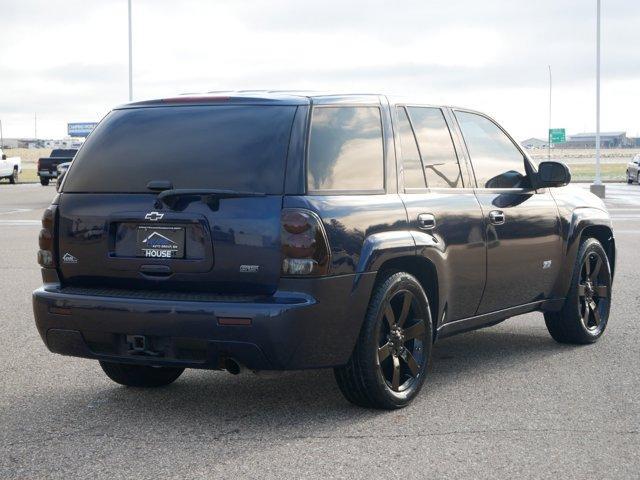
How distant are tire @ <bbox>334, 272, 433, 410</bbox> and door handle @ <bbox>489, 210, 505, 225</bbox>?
0.98m

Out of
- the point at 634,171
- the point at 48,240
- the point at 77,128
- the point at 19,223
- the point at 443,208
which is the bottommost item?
the point at 19,223

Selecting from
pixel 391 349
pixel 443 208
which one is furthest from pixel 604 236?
pixel 391 349

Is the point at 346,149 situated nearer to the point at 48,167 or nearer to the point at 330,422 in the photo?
the point at 330,422

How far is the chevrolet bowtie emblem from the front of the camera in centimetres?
576

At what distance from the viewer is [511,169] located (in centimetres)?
768

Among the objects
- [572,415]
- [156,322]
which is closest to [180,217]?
[156,322]

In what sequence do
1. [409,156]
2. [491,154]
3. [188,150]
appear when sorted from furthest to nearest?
[491,154] → [409,156] → [188,150]

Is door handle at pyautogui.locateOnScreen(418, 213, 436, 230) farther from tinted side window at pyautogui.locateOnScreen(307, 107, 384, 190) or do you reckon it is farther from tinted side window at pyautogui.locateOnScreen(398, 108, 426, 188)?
tinted side window at pyautogui.locateOnScreen(307, 107, 384, 190)

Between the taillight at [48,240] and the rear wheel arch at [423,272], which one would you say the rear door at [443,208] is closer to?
the rear wheel arch at [423,272]

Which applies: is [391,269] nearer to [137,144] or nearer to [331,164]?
[331,164]

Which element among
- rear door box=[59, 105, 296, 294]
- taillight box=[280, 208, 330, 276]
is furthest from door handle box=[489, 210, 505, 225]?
taillight box=[280, 208, 330, 276]

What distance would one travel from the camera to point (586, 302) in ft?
27.6

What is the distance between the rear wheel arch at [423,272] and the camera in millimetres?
6219

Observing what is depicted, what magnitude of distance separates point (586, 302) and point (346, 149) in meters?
3.16
